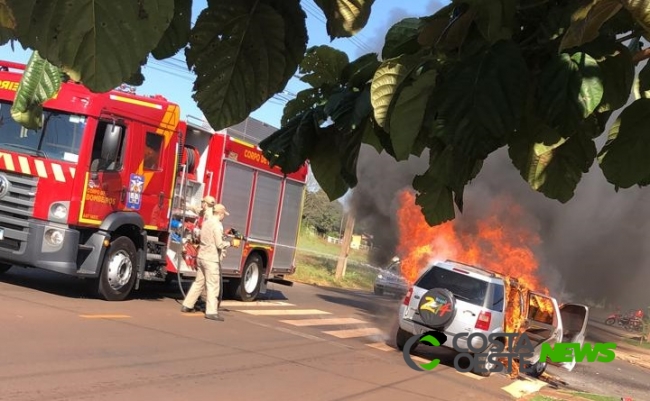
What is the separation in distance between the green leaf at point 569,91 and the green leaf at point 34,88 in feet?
3.59

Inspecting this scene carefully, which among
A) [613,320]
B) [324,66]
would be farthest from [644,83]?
[613,320]

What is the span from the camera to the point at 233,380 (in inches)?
251

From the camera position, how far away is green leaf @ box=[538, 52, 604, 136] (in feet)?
5.00

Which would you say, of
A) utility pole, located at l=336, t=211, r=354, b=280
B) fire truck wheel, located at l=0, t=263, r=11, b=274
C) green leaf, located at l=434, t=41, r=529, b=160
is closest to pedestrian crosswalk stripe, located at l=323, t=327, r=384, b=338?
fire truck wheel, located at l=0, t=263, r=11, b=274

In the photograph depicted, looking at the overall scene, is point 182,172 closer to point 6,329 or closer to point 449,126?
point 6,329

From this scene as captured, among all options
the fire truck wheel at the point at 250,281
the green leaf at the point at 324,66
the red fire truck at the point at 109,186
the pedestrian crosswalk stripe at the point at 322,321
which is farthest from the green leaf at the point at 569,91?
the fire truck wheel at the point at 250,281

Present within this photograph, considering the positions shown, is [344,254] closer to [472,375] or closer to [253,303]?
[253,303]

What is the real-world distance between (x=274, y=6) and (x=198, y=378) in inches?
218

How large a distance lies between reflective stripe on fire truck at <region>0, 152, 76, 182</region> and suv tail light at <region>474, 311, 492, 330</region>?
20.0 feet

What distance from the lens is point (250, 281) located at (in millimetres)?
13086

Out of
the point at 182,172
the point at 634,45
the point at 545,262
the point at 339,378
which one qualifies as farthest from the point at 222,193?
the point at 545,262

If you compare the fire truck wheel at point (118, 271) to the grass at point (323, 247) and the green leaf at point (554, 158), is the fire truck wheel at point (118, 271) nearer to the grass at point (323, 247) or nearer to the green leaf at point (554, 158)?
the green leaf at point (554, 158)

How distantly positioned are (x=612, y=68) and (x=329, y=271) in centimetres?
2661

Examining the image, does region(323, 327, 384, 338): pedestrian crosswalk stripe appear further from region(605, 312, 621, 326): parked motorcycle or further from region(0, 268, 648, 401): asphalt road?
region(605, 312, 621, 326): parked motorcycle
